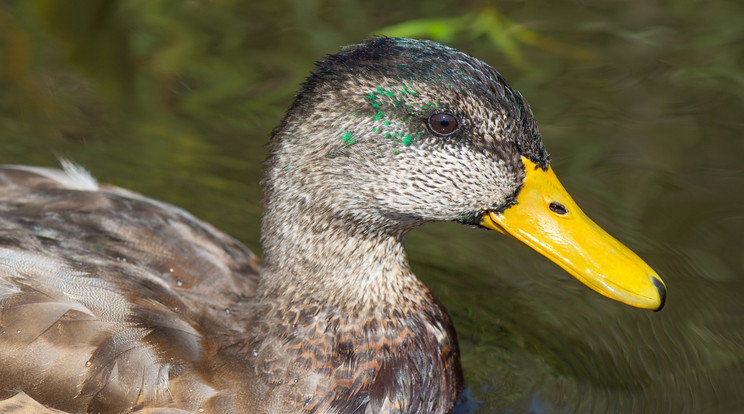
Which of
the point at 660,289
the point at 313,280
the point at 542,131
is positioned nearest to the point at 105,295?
the point at 313,280

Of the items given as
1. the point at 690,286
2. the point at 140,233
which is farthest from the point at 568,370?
the point at 140,233

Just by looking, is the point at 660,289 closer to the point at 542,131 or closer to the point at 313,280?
the point at 313,280

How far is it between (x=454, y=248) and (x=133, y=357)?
2359 millimetres

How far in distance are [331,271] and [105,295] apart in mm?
899

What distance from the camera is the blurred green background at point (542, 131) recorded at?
5.00 m

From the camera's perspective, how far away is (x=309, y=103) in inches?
158

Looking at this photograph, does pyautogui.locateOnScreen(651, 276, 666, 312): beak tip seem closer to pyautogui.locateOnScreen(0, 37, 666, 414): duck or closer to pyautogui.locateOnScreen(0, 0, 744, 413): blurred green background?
pyautogui.locateOnScreen(0, 37, 666, 414): duck

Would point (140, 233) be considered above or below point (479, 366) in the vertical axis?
Result: above

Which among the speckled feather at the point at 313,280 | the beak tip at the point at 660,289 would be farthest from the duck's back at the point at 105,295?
the beak tip at the point at 660,289

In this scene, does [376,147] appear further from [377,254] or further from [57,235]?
[57,235]

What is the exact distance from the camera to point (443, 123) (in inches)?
155

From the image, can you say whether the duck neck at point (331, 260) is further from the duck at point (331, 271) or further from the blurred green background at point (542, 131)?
the blurred green background at point (542, 131)

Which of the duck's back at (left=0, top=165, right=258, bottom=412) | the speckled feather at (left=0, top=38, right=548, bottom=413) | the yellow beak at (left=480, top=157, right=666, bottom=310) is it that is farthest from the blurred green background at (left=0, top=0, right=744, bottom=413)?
the duck's back at (left=0, top=165, right=258, bottom=412)

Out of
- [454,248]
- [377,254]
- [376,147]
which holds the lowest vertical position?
[454,248]
